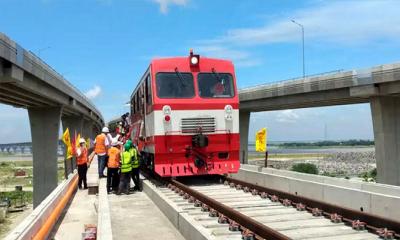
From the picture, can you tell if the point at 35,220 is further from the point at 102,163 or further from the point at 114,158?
the point at 102,163

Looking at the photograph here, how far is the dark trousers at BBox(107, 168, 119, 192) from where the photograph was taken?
45.8ft

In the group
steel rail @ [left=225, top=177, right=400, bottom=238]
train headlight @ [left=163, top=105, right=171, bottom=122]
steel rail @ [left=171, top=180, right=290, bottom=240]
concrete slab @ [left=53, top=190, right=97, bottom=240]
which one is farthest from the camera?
train headlight @ [left=163, top=105, right=171, bottom=122]

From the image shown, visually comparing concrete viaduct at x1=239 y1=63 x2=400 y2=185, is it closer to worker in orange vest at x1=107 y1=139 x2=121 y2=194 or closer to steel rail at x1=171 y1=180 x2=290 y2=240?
worker in orange vest at x1=107 y1=139 x2=121 y2=194

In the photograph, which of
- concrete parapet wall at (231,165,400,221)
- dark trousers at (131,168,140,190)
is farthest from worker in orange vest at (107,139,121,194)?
concrete parapet wall at (231,165,400,221)

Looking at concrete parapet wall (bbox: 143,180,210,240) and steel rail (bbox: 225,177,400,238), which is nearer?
concrete parapet wall (bbox: 143,180,210,240)

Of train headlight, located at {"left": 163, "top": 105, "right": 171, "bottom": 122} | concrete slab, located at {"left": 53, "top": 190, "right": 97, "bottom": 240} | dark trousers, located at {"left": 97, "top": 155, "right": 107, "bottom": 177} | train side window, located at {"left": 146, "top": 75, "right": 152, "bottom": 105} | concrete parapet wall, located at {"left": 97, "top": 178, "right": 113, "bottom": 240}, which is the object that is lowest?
concrete slab, located at {"left": 53, "top": 190, "right": 97, "bottom": 240}

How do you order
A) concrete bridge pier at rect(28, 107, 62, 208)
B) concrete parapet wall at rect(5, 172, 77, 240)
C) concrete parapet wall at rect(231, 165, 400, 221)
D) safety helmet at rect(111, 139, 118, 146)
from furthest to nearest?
concrete bridge pier at rect(28, 107, 62, 208), safety helmet at rect(111, 139, 118, 146), concrete parapet wall at rect(231, 165, 400, 221), concrete parapet wall at rect(5, 172, 77, 240)

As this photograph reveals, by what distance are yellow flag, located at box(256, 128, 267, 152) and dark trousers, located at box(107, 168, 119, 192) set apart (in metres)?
6.96

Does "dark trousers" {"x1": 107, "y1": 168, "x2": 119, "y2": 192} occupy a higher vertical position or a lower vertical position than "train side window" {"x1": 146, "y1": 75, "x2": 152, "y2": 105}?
lower

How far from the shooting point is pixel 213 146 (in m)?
13.5

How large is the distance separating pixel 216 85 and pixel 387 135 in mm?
16009

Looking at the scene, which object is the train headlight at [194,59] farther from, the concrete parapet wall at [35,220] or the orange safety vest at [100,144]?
the concrete parapet wall at [35,220]

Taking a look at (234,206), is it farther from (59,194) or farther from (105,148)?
(105,148)

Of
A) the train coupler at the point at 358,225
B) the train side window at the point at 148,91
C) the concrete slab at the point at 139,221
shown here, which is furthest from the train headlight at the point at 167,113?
the train coupler at the point at 358,225
